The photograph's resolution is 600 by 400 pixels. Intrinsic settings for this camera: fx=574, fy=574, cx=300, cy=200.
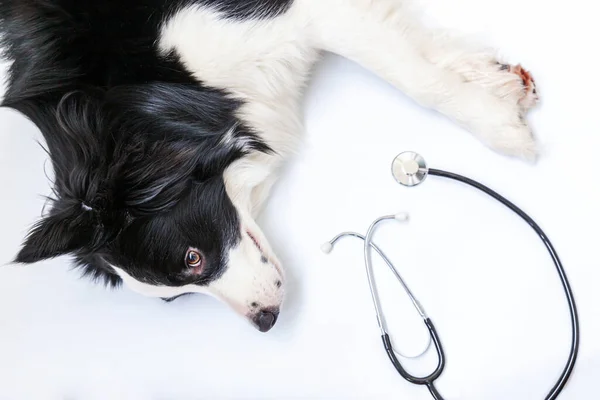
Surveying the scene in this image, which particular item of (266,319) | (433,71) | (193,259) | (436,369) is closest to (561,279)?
(436,369)

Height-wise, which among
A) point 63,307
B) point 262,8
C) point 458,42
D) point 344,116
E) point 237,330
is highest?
point 458,42

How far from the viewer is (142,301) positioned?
1.76m

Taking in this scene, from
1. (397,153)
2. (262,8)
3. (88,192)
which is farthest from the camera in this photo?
(397,153)

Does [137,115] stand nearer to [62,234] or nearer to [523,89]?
[62,234]

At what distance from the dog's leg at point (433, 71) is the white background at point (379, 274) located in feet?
0.21

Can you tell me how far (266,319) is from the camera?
5.02 feet

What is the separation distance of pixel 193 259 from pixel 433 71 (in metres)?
0.80

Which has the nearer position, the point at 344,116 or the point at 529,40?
the point at 529,40

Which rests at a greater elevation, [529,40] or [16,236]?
[529,40]

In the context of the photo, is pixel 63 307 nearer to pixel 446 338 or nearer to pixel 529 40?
pixel 446 338

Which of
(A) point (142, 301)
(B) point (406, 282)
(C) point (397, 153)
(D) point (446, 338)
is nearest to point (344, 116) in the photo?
(C) point (397, 153)

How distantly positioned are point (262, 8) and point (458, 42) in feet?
1.79

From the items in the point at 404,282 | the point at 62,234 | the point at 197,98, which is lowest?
the point at 62,234

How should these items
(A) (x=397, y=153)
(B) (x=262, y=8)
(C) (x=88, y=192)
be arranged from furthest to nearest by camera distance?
(A) (x=397, y=153), (B) (x=262, y=8), (C) (x=88, y=192)
